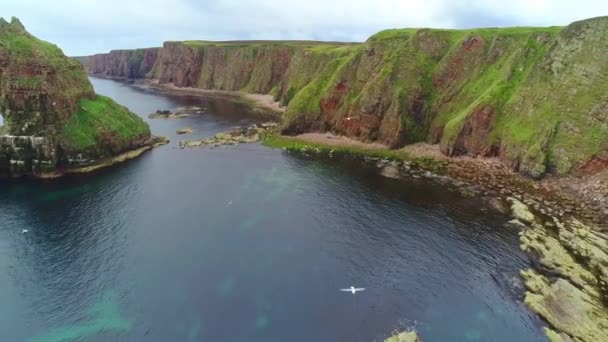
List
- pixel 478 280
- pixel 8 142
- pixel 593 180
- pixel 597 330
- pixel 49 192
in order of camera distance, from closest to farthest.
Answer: pixel 597 330 → pixel 478 280 → pixel 593 180 → pixel 49 192 → pixel 8 142

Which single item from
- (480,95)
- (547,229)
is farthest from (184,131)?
(547,229)

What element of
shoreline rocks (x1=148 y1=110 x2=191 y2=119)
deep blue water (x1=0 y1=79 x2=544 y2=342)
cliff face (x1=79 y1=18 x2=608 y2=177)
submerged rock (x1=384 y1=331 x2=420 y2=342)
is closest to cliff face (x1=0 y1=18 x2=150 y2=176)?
deep blue water (x1=0 y1=79 x2=544 y2=342)

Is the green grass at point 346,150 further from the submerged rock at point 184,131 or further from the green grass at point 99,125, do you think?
the green grass at point 99,125

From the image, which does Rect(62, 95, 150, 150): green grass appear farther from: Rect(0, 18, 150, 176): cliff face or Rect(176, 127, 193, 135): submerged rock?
Rect(176, 127, 193, 135): submerged rock

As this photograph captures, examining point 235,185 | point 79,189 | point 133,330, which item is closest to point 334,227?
point 235,185

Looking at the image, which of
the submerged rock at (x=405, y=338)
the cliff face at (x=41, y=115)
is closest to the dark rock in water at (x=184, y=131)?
the cliff face at (x=41, y=115)

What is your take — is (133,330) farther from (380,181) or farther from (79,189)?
(380,181)
